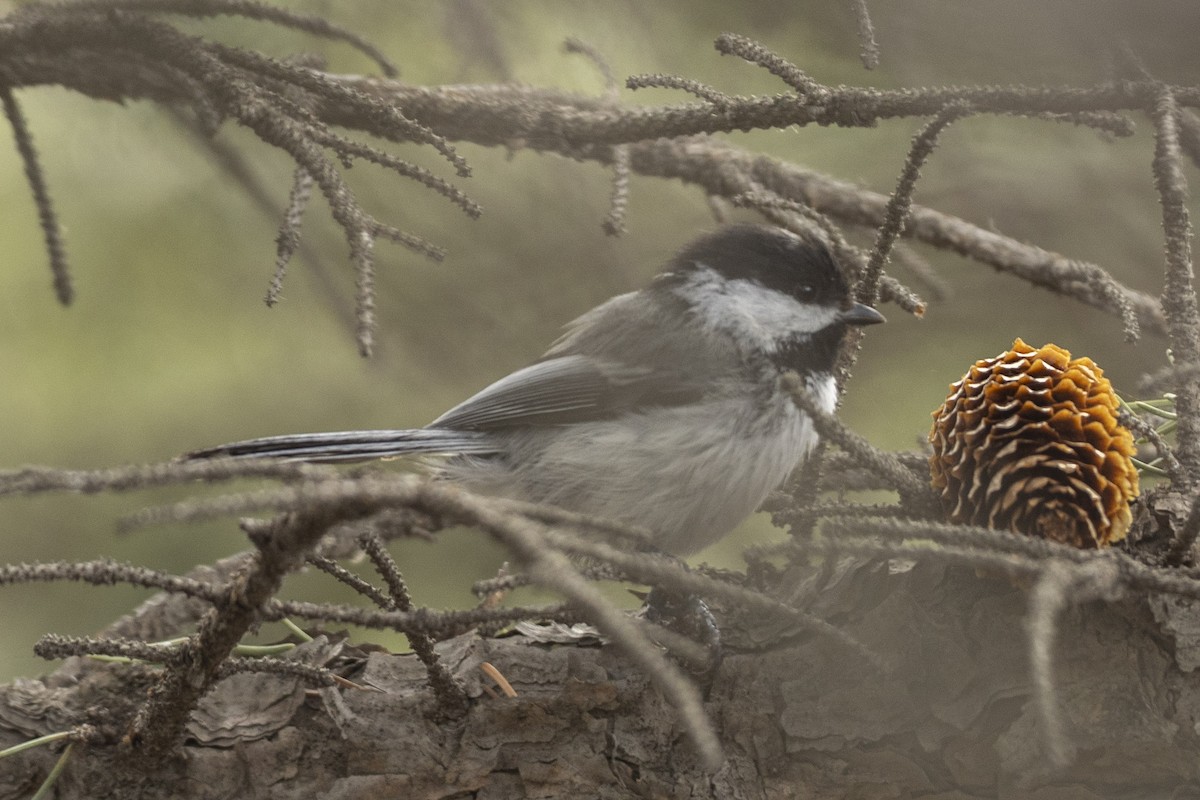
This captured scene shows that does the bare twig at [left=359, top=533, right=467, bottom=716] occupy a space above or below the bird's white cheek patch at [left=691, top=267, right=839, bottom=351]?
below

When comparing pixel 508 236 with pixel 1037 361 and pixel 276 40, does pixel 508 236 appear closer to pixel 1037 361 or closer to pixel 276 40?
pixel 276 40

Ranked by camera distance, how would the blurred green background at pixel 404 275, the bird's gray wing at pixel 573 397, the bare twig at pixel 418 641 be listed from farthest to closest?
the blurred green background at pixel 404 275 → the bird's gray wing at pixel 573 397 → the bare twig at pixel 418 641

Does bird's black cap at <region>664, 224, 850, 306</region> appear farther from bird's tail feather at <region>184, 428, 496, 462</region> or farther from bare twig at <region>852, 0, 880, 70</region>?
bare twig at <region>852, 0, 880, 70</region>

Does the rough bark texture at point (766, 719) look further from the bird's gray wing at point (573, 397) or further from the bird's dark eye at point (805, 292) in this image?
the bird's dark eye at point (805, 292)

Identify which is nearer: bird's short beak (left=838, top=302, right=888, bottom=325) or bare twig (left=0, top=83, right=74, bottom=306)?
bare twig (left=0, top=83, right=74, bottom=306)

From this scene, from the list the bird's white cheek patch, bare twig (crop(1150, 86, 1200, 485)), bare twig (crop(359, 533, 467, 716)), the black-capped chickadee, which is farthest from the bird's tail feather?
bare twig (crop(1150, 86, 1200, 485))

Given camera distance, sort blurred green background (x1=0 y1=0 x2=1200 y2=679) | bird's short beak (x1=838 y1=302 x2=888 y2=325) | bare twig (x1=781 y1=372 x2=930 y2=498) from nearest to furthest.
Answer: bare twig (x1=781 y1=372 x2=930 y2=498) → bird's short beak (x1=838 y1=302 x2=888 y2=325) → blurred green background (x1=0 y1=0 x2=1200 y2=679)

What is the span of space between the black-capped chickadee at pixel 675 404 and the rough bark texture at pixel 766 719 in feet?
1.35

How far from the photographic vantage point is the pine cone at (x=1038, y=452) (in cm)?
136

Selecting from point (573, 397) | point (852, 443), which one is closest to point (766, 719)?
point (852, 443)

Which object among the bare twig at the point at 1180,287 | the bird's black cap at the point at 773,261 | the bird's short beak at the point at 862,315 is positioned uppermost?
the bird's black cap at the point at 773,261

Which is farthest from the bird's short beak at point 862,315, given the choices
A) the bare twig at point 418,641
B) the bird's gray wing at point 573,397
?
the bare twig at point 418,641

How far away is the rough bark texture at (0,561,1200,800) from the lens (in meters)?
1.31

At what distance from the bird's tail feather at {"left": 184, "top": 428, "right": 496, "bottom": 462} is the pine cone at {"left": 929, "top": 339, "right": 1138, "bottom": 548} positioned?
Result: 869mm
